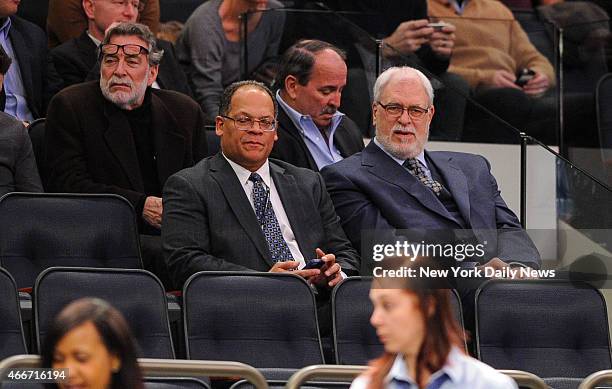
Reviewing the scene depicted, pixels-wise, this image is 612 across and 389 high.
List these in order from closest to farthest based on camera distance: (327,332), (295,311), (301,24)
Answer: (295,311) → (327,332) → (301,24)

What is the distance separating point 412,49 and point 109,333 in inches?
153

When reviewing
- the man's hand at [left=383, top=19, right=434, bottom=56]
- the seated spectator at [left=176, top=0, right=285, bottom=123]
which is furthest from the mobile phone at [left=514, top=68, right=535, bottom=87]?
the seated spectator at [left=176, top=0, right=285, bottom=123]

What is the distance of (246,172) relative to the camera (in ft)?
17.5

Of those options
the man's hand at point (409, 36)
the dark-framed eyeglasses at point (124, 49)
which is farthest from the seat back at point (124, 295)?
the man's hand at point (409, 36)

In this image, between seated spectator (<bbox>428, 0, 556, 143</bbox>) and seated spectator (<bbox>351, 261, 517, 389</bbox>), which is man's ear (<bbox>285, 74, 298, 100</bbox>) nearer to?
seated spectator (<bbox>428, 0, 556, 143</bbox>)

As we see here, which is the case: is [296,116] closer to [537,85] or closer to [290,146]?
[290,146]

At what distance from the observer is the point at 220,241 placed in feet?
16.8

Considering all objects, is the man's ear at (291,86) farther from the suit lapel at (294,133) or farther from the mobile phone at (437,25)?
the mobile phone at (437,25)

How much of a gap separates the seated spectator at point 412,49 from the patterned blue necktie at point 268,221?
A: 113 centimetres

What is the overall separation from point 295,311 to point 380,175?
990 mm

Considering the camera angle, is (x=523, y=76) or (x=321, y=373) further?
(x=523, y=76)

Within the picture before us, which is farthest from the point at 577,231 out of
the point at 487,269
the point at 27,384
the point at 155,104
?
the point at 27,384

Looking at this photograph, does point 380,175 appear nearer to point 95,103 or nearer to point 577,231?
point 577,231

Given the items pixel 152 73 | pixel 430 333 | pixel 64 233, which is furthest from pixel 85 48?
pixel 430 333
